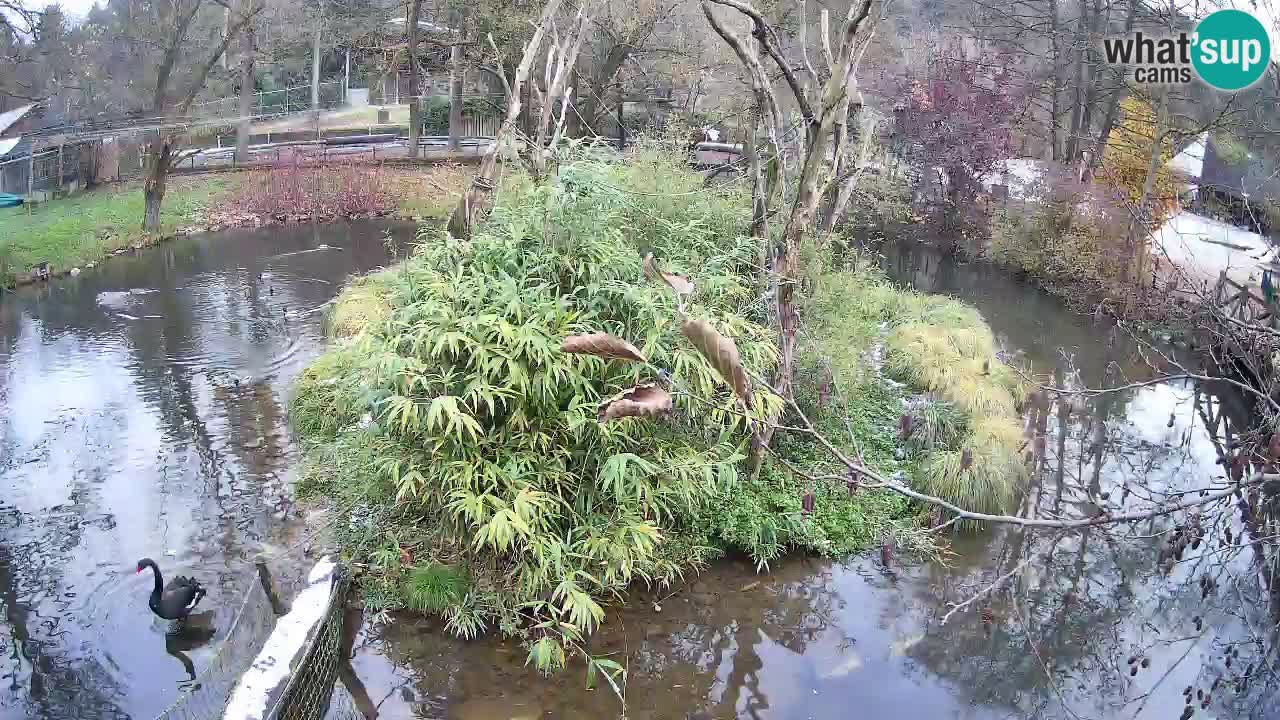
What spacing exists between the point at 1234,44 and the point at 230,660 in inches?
289

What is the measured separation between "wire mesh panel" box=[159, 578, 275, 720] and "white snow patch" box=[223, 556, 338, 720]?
161 mm

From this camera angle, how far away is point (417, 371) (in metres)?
5.23

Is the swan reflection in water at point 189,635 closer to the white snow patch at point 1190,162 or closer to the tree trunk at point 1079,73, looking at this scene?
the white snow patch at point 1190,162

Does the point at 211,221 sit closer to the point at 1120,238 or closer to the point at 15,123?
the point at 15,123

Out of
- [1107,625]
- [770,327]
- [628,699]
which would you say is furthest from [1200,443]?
[628,699]

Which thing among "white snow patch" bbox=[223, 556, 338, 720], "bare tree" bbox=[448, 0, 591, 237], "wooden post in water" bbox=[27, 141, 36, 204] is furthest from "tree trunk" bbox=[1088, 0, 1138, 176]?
"wooden post in water" bbox=[27, 141, 36, 204]

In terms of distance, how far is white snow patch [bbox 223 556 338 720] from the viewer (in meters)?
4.32

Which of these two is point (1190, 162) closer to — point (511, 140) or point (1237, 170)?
point (1237, 170)

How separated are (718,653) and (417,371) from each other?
2301mm

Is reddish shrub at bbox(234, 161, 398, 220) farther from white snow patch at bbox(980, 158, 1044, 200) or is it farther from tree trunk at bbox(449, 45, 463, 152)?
white snow patch at bbox(980, 158, 1044, 200)

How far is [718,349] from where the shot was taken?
1485 millimetres

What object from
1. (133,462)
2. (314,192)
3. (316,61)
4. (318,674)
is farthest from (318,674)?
(316,61)

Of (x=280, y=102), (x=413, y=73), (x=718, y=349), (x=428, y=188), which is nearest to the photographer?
(x=718, y=349)

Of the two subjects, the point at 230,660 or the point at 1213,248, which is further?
the point at 1213,248
